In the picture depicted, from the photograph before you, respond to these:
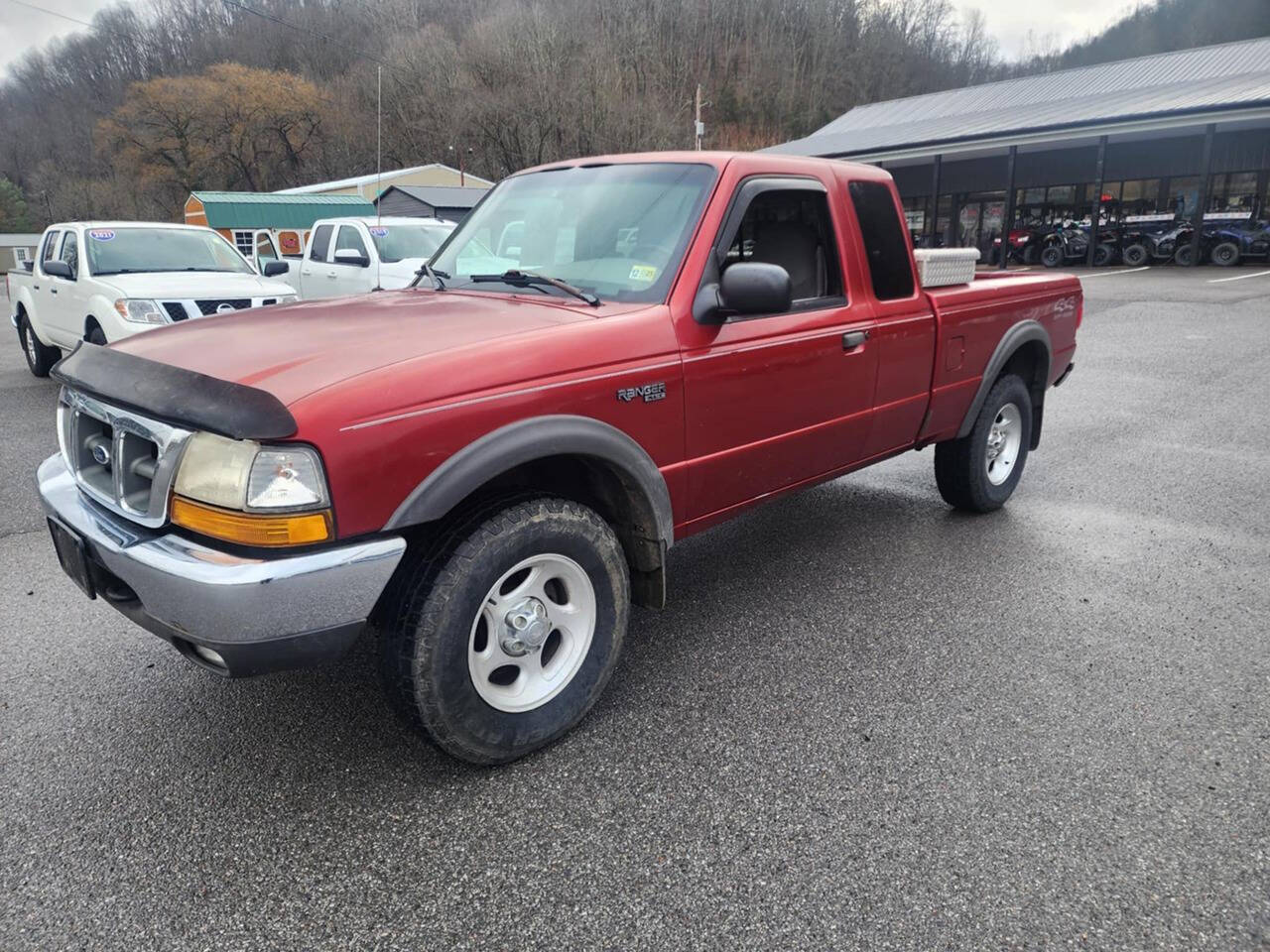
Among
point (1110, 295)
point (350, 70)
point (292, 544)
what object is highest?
point (350, 70)

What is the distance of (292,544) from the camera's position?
6.84 ft

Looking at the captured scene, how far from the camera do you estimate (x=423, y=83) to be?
56312mm

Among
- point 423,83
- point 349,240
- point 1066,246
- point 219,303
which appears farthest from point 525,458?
point 423,83

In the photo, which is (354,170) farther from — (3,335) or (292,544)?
(292,544)

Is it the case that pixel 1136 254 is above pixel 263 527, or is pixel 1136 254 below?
below

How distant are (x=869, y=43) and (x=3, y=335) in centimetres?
8414

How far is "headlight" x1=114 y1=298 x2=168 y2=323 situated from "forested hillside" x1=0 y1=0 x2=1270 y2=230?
1963 inches

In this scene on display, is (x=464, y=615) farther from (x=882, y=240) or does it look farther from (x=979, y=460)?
(x=979, y=460)

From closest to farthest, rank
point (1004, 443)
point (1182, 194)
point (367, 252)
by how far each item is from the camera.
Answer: point (1004, 443) → point (367, 252) → point (1182, 194)

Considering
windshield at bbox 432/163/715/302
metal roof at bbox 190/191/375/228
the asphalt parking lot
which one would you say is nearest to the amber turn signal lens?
the asphalt parking lot

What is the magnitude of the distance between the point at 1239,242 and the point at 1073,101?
28.4ft

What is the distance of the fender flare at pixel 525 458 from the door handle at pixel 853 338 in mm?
1217

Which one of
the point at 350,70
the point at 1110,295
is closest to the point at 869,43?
the point at 350,70

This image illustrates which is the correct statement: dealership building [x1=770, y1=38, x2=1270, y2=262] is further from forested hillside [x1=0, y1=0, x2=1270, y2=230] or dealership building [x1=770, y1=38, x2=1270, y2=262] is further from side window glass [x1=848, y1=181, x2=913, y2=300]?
forested hillside [x1=0, y1=0, x2=1270, y2=230]
